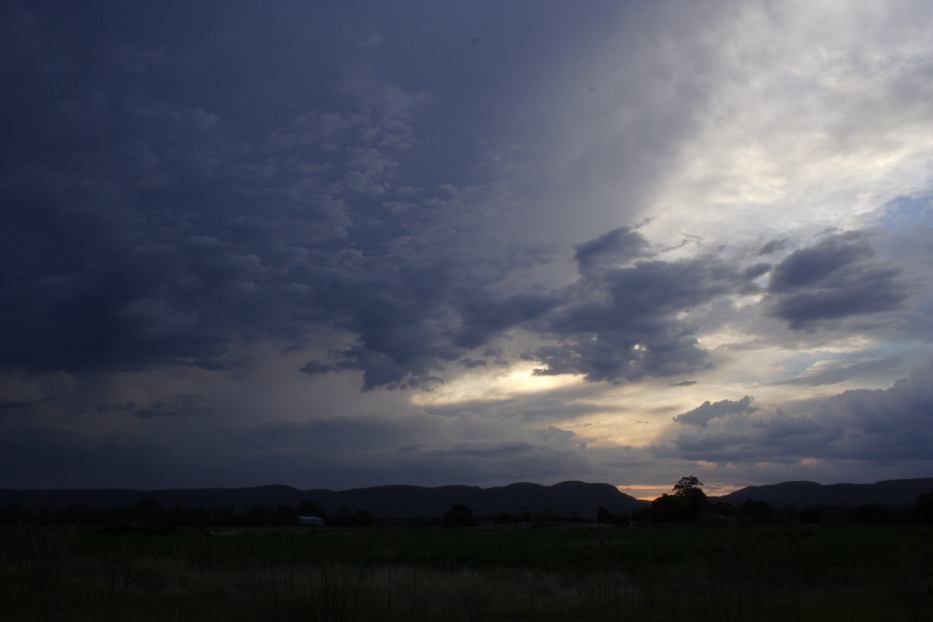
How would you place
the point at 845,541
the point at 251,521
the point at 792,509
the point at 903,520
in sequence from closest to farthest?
the point at 845,541, the point at 903,520, the point at 251,521, the point at 792,509

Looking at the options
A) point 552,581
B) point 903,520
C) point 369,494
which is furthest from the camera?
point 369,494

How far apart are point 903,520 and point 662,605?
99.3 meters

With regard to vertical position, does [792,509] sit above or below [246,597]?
below

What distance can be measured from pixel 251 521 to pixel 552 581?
110 meters

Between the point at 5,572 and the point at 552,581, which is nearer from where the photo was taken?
the point at 5,572

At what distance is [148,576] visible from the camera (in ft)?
50.4

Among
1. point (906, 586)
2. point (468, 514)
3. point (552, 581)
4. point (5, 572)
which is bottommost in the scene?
Answer: point (468, 514)

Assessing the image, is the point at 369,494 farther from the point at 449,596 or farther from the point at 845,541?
the point at 449,596

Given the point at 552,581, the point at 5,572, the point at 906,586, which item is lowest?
the point at 552,581

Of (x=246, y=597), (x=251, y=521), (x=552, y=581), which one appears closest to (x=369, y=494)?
(x=251, y=521)

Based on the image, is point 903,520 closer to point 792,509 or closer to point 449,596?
point 792,509

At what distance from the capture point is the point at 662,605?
1224 centimetres

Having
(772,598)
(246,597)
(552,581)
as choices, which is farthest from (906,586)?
(246,597)

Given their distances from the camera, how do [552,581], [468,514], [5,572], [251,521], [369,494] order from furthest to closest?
[369,494] → [468,514] → [251,521] → [552,581] → [5,572]
